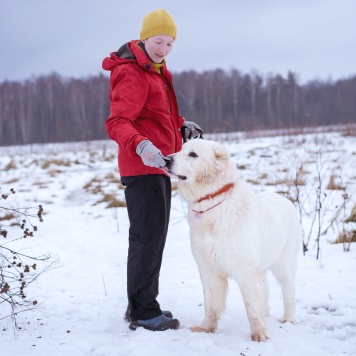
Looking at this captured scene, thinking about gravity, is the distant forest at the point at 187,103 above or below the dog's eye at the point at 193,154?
above

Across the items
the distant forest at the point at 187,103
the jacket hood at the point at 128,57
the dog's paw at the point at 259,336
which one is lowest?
the dog's paw at the point at 259,336

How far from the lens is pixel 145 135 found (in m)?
3.29

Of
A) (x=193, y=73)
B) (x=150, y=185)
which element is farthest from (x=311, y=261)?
(x=193, y=73)

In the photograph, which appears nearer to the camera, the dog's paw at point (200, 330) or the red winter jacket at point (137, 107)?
the red winter jacket at point (137, 107)

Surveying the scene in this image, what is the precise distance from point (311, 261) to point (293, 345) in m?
2.29

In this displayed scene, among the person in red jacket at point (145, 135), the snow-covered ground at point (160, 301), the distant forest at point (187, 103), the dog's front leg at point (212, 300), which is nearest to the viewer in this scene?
the snow-covered ground at point (160, 301)

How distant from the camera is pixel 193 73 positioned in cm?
4584

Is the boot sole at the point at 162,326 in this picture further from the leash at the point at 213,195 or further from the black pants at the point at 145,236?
the leash at the point at 213,195

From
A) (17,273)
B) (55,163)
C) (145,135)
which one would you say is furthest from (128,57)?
(55,163)

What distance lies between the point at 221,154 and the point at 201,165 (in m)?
0.17

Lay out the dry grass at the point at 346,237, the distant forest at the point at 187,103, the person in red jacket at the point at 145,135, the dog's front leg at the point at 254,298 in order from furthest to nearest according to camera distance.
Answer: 1. the distant forest at the point at 187,103
2. the dry grass at the point at 346,237
3. the person in red jacket at the point at 145,135
4. the dog's front leg at the point at 254,298

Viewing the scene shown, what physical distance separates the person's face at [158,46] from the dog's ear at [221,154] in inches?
32.7

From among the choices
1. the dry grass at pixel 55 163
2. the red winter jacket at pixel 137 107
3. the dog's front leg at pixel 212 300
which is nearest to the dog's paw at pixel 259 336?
the dog's front leg at pixel 212 300

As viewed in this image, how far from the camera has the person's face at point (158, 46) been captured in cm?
320
